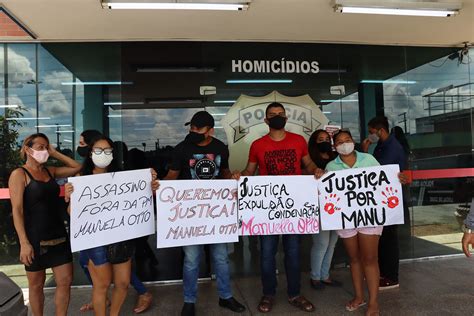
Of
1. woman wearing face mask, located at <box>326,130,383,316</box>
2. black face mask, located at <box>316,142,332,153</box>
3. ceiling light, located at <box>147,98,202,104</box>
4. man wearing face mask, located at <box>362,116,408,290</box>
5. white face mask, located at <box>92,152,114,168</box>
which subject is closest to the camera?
white face mask, located at <box>92,152,114,168</box>

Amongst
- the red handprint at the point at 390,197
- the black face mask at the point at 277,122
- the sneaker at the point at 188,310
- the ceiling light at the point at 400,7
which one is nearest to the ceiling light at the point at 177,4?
the ceiling light at the point at 400,7

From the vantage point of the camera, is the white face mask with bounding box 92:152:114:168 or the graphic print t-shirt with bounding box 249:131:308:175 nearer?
the white face mask with bounding box 92:152:114:168

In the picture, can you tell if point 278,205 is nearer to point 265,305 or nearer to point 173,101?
point 265,305

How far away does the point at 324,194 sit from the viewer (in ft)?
12.2

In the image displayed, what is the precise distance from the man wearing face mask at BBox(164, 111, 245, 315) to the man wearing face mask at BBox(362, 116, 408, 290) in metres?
1.75

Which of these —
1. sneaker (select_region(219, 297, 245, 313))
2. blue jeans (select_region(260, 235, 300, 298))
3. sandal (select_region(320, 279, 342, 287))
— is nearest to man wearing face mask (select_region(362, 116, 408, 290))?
sandal (select_region(320, 279, 342, 287))

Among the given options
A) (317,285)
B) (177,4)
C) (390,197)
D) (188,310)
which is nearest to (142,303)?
(188,310)

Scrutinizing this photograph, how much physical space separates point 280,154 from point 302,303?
144 centimetres

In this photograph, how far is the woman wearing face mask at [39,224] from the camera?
3.04 metres

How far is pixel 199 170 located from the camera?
12.2 ft

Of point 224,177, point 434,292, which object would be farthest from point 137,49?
point 434,292

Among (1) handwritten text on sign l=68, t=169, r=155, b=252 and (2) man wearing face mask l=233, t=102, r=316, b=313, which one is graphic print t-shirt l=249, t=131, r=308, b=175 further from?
(1) handwritten text on sign l=68, t=169, r=155, b=252

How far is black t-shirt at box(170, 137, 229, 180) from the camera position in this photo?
3721mm

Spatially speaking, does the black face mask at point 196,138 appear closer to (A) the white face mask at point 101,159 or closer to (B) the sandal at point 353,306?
(A) the white face mask at point 101,159
